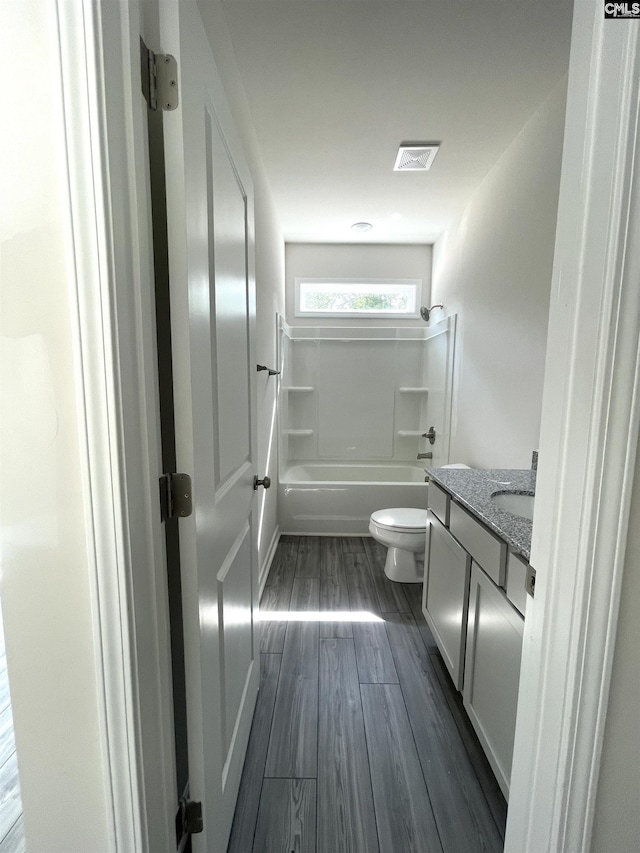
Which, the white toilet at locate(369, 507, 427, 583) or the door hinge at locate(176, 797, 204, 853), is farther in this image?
the white toilet at locate(369, 507, 427, 583)

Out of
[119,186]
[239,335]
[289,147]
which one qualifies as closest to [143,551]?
[119,186]

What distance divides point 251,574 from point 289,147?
2242 millimetres

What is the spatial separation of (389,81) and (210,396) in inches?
67.2

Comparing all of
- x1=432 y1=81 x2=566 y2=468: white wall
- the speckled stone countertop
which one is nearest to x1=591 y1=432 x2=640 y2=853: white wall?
the speckled stone countertop

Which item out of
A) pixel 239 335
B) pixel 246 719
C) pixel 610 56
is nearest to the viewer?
pixel 610 56

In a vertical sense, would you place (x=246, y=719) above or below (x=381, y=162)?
below

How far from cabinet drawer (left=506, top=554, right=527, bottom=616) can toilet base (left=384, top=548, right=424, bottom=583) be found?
142 cm

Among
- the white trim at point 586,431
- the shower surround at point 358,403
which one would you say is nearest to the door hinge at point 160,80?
the white trim at point 586,431

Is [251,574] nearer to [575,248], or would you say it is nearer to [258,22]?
[575,248]

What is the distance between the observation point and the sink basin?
1461 mm

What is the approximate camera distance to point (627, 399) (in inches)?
21.5

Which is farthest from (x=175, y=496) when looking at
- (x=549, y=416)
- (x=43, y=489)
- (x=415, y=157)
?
(x=415, y=157)

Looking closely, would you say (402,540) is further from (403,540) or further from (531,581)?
(531,581)

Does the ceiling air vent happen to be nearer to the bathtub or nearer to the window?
the window
